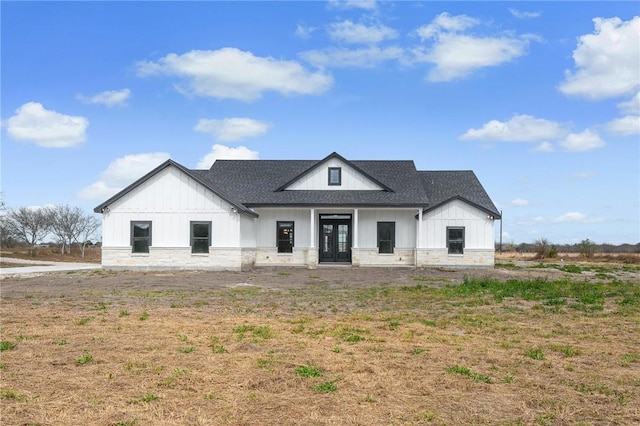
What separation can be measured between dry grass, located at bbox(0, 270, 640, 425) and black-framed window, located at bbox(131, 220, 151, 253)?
12711 millimetres

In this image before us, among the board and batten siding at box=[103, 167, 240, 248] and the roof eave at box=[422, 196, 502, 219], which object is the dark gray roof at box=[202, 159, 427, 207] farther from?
the board and batten siding at box=[103, 167, 240, 248]

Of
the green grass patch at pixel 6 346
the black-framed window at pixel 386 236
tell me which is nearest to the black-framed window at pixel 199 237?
the black-framed window at pixel 386 236

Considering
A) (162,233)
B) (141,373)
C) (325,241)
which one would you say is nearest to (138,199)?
(162,233)

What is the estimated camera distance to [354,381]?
671 centimetres

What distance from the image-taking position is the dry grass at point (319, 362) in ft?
18.7

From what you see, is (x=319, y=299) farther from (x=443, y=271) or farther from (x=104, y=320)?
(x=443, y=271)

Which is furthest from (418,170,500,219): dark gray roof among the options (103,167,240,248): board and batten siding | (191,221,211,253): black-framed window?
(191,221,211,253): black-framed window

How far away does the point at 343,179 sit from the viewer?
30266 mm

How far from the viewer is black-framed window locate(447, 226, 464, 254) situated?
29344 millimetres

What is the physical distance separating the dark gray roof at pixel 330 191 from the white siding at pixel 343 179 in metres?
0.28

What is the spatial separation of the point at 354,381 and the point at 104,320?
632 cm

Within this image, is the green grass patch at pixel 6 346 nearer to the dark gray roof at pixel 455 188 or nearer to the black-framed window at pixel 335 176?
the black-framed window at pixel 335 176

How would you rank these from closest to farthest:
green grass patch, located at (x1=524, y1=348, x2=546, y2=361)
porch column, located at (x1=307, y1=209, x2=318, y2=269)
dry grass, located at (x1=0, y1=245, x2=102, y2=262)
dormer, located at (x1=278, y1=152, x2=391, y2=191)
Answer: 1. green grass patch, located at (x1=524, y1=348, x2=546, y2=361)
2. porch column, located at (x1=307, y1=209, x2=318, y2=269)
3. dormer, located at (x1=278, y1=152, x2=391, y2=191)
4. dry grass, located at (x1=0, y1=245, x2=102, y2=262)

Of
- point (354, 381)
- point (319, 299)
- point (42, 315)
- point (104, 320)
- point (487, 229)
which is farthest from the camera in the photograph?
point (487, 229)
